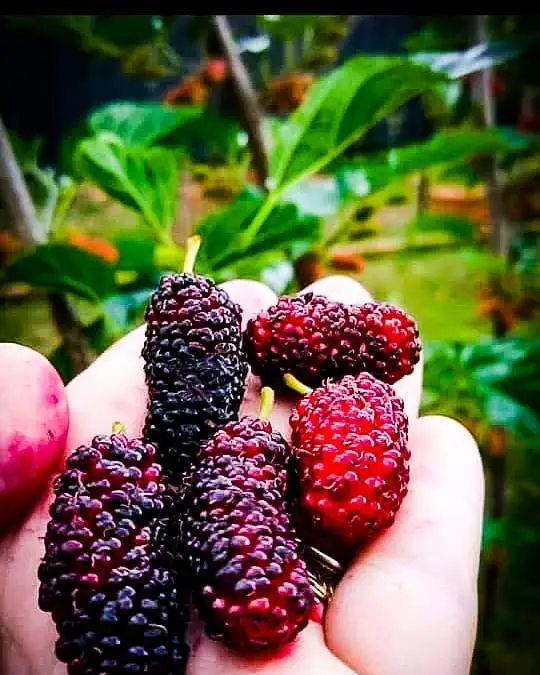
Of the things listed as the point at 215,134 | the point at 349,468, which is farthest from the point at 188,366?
the point at 215,134

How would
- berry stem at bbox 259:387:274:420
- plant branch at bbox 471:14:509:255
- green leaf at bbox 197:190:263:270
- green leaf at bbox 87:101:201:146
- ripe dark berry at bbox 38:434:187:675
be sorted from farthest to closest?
1. plant branch at bbox 471:14:509:255
2. green leaf at bbox 87:101:201:146
3. green leaf at bbox 197:190:263:270
4. berry stem at bbox 259:387:274:420
5. ripe dark berry at bbox 38:434:187:675

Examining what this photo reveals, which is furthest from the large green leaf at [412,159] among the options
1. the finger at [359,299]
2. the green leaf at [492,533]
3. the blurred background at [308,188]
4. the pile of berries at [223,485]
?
the green leaf at [492,533]

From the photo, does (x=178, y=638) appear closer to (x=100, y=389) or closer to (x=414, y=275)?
(x=100, y=389)

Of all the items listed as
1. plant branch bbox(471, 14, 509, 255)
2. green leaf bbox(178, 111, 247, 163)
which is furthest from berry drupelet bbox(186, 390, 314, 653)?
plant branch bbox(471, 14, 509, 255)

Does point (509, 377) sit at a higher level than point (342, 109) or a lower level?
lower

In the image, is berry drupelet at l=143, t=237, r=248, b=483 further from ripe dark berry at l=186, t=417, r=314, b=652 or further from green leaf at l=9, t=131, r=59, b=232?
green leaf at l=9, t=131, r=59, b=232

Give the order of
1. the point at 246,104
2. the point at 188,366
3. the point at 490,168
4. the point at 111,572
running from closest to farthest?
the point at 111,572
the point at 188,366
the point at 246,104
the point at 490,168

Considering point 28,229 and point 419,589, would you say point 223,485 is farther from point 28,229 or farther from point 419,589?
point 28,229
